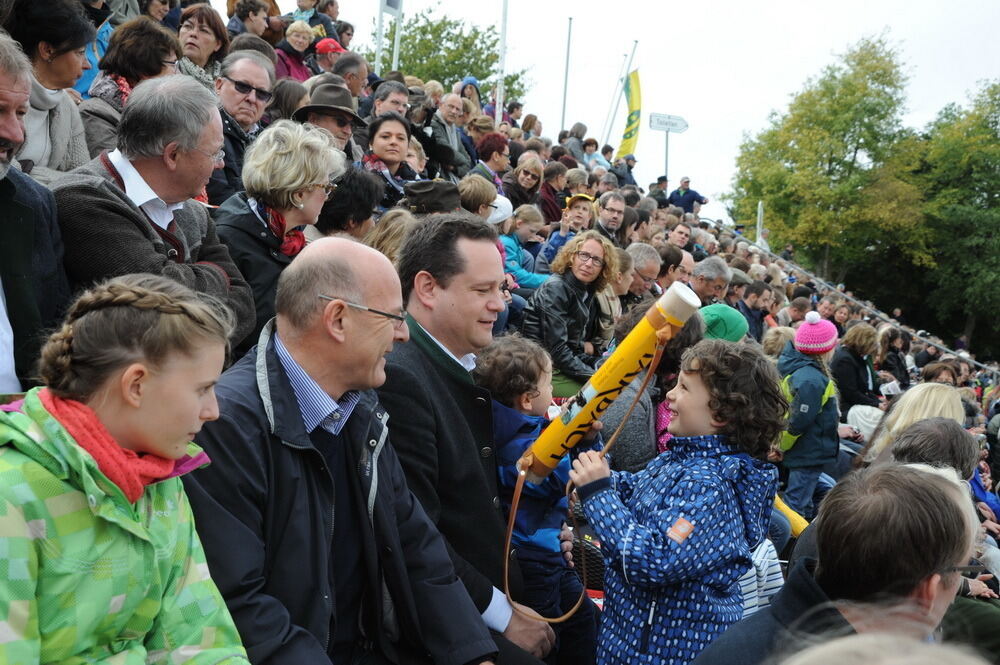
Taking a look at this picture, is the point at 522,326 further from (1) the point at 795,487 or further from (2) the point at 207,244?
(2) the point at 207,244

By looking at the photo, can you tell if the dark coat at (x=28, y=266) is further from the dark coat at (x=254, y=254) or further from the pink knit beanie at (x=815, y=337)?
the pink knit beanie at (x=815, y=337)

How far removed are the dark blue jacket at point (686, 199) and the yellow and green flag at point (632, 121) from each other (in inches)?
103

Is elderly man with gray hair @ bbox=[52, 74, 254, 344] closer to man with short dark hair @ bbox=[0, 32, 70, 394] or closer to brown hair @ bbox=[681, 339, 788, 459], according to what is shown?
man with short dark hair @ bbox=[0, 32, 70, 394]

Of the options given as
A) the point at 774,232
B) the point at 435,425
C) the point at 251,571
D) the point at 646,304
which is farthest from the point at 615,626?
the point at 774,232

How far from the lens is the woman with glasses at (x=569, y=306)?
700 cm

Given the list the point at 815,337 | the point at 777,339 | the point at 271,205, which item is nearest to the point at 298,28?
the point at 777,339

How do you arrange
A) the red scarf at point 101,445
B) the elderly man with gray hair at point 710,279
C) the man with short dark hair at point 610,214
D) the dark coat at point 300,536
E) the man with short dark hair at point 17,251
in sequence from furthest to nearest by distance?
the man with short dark hair at point 610,214 < the elderly man with gray hair at point 710,279 < the man with short dark hair at point 17,251 < the dark coat at point 300,536 < the red scarf at point 101,445

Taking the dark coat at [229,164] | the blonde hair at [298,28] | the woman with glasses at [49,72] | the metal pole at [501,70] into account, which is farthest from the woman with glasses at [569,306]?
the metal pole at [501,70]

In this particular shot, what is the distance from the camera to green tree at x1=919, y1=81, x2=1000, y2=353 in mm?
45438

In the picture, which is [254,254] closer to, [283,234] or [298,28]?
[283,234]

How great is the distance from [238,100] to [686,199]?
2238cm

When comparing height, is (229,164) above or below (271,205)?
above

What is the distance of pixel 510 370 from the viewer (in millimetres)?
4059

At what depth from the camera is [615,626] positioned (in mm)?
3402
